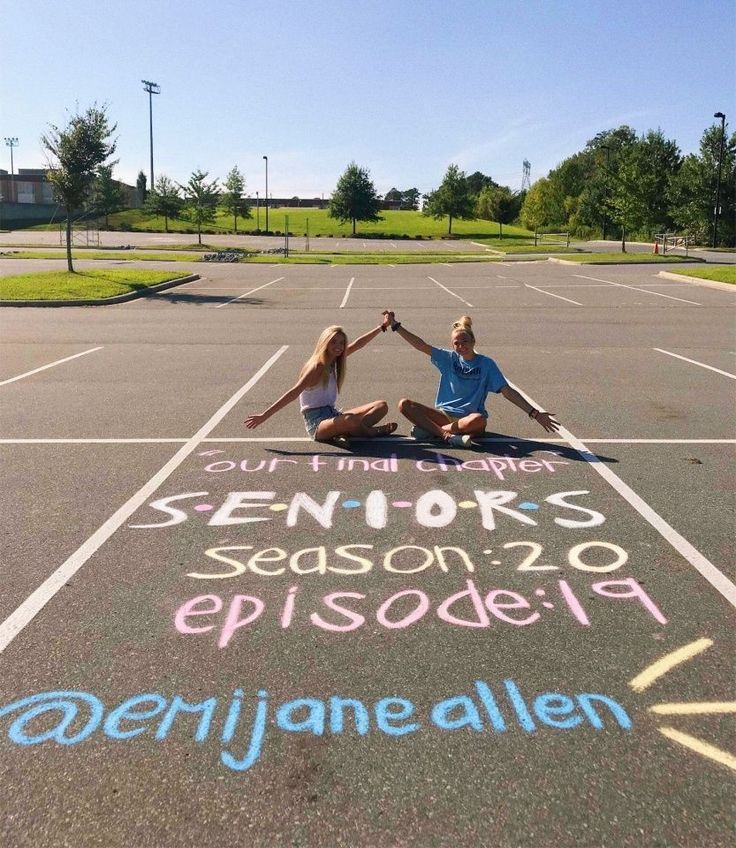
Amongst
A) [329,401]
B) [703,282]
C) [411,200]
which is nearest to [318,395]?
[329,401]

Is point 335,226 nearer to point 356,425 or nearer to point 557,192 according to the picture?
point 557,192

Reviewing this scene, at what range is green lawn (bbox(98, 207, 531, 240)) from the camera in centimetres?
9031

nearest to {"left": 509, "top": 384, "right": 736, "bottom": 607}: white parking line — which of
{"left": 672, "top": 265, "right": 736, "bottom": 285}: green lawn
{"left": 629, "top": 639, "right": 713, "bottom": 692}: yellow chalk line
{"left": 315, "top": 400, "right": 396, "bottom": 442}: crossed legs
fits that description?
{"left": 629, "top": 639, "right": 713, "bottom": 692}: yellow chalk line

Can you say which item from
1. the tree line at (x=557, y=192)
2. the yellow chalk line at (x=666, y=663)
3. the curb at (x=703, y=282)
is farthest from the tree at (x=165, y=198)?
the yellow chalk line at (x=666, y=663)

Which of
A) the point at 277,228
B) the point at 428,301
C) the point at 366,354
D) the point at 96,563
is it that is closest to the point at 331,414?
the point at 96,563

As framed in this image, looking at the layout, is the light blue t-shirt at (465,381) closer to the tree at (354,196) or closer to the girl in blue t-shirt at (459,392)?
the girl in blue t-shirt at (459,392)

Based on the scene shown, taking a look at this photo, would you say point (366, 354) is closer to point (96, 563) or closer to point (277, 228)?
Result: point (96, 563)

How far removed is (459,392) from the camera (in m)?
7.18

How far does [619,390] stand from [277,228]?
99.1 m

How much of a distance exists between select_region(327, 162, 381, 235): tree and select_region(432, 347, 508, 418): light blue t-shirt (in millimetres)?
84436

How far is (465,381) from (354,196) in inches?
3358

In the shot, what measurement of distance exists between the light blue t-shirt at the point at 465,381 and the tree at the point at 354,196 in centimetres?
8444

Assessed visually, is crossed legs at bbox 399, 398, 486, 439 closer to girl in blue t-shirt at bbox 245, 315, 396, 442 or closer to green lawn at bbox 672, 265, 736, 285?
girl in blue t-shirt at bbox 245, 315, 396, 442

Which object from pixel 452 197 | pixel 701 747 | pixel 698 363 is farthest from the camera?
pixel 452 197
